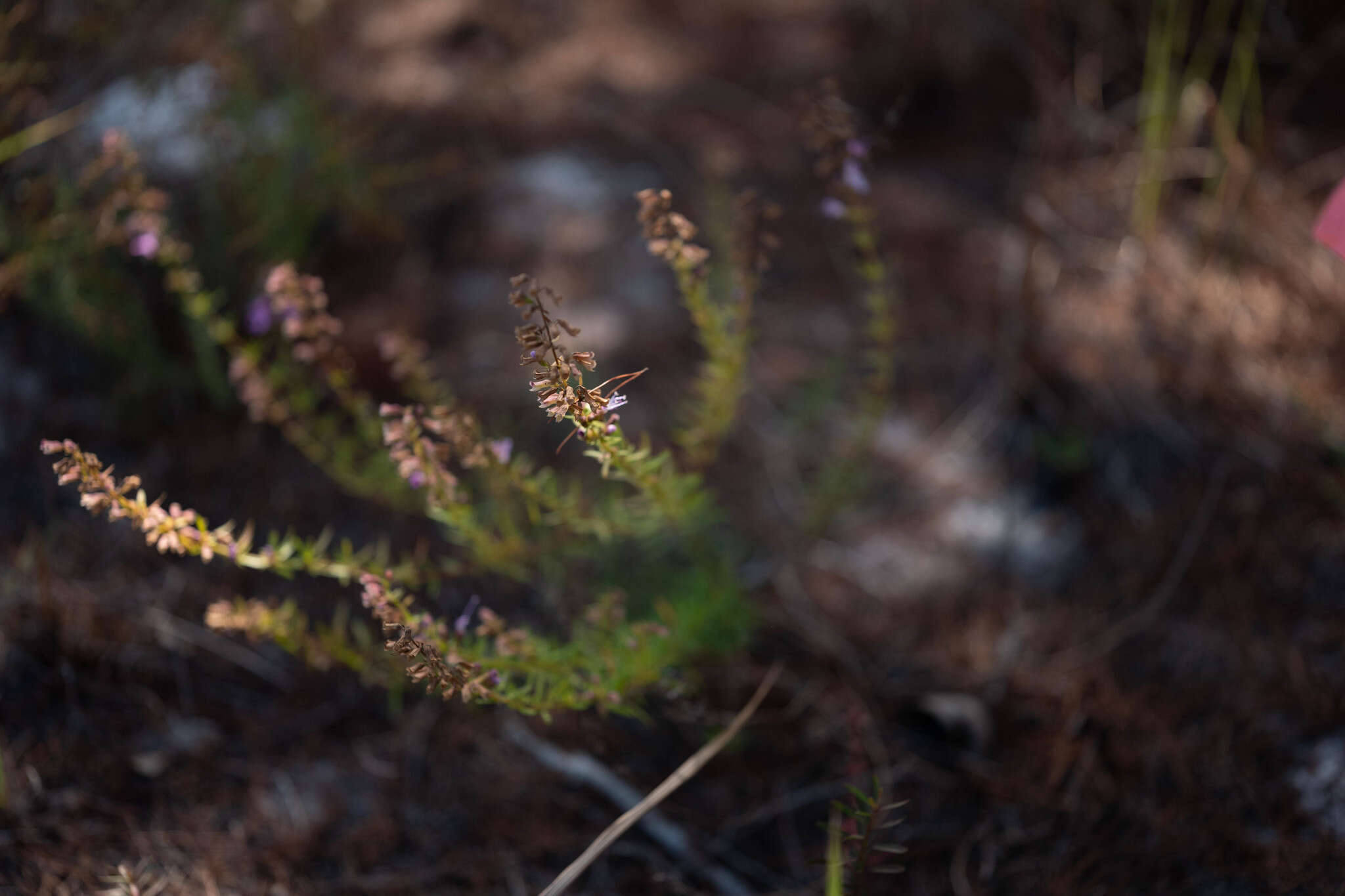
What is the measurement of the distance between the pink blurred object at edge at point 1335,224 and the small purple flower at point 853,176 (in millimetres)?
714

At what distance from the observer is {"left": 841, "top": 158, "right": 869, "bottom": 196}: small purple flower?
1.57 meters

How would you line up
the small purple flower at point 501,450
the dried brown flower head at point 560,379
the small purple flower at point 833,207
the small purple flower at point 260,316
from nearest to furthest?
the dried brown flower head at point 560,379 < the small purple flower at point 501,450 < the small purple flower at point 833,207 < the small purple flower at point 260,316

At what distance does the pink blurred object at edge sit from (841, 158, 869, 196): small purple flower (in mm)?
714

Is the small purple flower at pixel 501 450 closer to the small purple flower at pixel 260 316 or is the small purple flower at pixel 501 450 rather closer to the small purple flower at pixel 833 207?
the small purple flower at pixel 833 207

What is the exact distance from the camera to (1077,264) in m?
2.99

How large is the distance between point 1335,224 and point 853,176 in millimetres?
746

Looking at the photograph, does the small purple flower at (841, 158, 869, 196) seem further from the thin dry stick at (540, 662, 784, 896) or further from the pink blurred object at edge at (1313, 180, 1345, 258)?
the thin dry stick at (540, 662, 784, 896)

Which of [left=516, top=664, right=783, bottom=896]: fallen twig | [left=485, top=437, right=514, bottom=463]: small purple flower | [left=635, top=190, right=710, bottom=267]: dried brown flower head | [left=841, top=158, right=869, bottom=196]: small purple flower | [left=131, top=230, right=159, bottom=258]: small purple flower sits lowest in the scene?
[left=516, top=664, right=783, bottom=896]: fallen twig

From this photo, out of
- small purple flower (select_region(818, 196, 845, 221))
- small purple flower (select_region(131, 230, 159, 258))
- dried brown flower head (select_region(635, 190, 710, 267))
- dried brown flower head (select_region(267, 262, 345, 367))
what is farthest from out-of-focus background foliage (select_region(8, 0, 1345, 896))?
dried brown flower head (select_region(267, 262, 345, 367))

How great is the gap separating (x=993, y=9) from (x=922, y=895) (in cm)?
321

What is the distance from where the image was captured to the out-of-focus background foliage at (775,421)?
173cm

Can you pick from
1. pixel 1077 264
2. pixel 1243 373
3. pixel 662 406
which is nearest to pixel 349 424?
pixel 662 406

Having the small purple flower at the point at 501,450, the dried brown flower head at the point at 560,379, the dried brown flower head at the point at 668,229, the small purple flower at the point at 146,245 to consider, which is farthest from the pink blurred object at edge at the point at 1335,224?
the small purple flower at the point at 146,245

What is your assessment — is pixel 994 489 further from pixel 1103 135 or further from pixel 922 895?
pixel 1103 135
